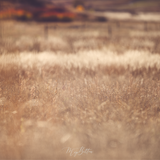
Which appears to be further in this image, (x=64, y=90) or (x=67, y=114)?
(x=64, y=90)

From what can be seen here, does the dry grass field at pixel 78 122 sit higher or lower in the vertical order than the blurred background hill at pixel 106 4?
lower

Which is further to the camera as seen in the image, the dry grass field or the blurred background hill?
the blurred background hill

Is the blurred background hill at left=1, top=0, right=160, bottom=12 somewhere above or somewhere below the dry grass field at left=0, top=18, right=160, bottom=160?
above

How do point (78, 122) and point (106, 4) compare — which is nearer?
point (78, 122)

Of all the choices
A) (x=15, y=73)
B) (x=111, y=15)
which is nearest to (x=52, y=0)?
(x=111, y=15)

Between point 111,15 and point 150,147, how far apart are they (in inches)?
276

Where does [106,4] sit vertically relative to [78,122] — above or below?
above

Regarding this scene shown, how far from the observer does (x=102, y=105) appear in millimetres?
2182

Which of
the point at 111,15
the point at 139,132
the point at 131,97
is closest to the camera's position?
the point at 139,132

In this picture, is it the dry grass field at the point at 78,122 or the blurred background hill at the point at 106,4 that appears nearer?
the dry grass field at the point at 78,122

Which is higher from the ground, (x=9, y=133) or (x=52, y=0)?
(x=52, y=0)

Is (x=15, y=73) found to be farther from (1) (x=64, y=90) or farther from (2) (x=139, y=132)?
(2) (x=139, y=132)

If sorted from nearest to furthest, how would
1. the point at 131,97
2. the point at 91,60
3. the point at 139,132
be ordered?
the point at 139,132
the point at 131,97
the point at 91,60

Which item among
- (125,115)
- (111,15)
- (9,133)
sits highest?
(111,15)
